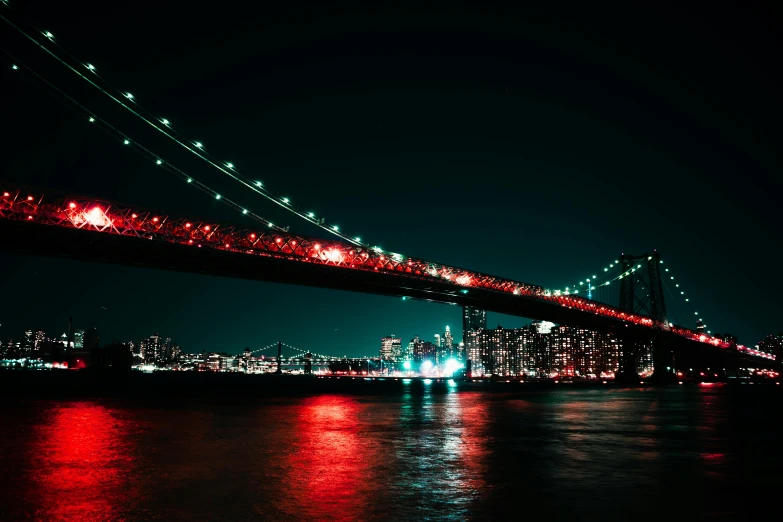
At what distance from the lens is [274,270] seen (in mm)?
58750

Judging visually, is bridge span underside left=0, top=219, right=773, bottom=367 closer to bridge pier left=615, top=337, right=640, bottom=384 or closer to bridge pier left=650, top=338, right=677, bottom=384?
bridge pier left=650, top=338, right=677, bottom=384

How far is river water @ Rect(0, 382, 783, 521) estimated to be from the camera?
8430 millimetres

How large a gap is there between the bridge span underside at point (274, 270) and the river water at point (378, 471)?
93.1 feet

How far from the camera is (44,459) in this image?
12.4m

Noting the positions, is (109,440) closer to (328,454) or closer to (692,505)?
(328,454)

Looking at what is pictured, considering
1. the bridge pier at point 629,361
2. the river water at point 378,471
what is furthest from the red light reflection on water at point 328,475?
the bridge pier at point 629,361

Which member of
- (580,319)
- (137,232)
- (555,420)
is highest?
(137,232)

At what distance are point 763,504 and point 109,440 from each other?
14.1 metres

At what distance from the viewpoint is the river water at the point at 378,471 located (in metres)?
8.43

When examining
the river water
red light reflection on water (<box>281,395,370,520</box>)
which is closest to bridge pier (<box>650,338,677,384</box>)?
the river water

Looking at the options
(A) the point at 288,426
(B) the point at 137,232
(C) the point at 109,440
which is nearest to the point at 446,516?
(C) the point at 109,440

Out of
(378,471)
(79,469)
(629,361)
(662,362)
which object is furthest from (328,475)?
(629,361)

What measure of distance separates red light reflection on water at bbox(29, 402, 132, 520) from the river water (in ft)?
0.10

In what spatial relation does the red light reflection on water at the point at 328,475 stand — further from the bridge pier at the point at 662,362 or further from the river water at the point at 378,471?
the bridge pier at the point at 662,362
